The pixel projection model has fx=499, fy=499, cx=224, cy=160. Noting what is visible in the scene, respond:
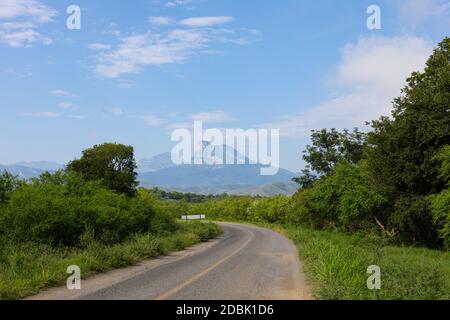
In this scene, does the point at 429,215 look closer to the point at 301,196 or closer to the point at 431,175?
the point at 431,175

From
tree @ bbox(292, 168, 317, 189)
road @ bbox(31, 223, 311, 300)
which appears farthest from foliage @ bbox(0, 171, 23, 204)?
tree @ bbox(292, 168, 317, 189)

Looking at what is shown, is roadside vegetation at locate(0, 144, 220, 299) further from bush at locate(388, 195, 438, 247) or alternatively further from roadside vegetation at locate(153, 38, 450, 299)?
bush at locate(388, 195, 438, 247)

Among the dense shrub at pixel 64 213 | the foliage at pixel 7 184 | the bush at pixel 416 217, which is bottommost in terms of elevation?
the bush at pixel 416 217

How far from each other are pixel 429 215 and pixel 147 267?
21.3 metres

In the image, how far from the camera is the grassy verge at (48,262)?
12.2 meters

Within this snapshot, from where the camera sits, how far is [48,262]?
15523 millimetres

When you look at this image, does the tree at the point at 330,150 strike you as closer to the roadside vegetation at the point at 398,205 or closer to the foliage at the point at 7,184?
the roadside vegetation at the point at 398,205

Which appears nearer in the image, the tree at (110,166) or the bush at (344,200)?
the bush at (344,200)

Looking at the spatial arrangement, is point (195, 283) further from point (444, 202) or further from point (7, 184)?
point (444, 202)

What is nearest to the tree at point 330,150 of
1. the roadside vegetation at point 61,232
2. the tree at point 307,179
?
the tree at point 307,179

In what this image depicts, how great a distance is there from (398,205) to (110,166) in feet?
95.6

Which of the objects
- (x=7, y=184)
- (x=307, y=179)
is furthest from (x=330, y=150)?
(x=7, y=184)
